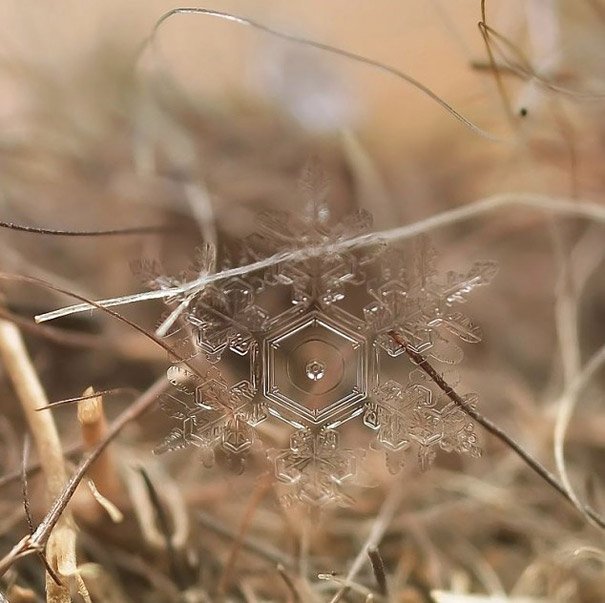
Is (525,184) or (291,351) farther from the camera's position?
(525,184)

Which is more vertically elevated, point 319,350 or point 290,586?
point 319,350

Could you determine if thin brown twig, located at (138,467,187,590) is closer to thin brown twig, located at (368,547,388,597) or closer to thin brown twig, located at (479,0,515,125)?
thin brown twig, located at (368,547,388,597)

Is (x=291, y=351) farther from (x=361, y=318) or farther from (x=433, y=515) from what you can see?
(x=433, y=515)

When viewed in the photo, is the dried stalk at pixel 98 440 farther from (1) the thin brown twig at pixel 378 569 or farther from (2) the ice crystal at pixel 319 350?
(1) the thin brown twig at pixel 378 569

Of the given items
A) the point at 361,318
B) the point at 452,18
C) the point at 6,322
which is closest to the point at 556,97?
the point at 452,18

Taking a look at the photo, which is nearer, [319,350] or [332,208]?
[319,350]

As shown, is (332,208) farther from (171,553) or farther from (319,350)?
(171,553)

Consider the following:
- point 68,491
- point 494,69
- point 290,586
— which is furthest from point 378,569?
point 494,69
